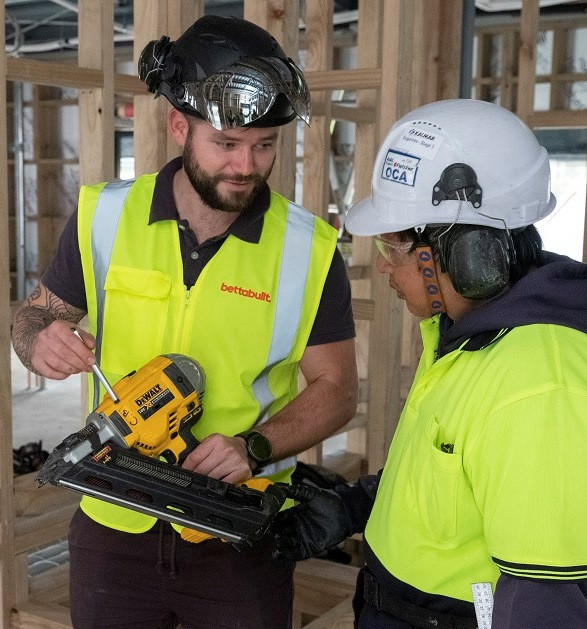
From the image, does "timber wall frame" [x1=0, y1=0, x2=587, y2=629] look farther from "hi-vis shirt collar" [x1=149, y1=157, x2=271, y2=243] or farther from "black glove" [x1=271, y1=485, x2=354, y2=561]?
"black glove" [x1=271, y1=485, x2=354, y2=561]

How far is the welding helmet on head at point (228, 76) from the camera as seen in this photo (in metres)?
2.04

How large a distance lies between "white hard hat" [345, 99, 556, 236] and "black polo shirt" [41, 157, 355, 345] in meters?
0.54

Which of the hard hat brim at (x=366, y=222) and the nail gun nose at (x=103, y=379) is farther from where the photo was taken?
the nail gun nose at (x=103, y=379)

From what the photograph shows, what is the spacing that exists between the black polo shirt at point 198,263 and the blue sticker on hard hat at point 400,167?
0.54 metres

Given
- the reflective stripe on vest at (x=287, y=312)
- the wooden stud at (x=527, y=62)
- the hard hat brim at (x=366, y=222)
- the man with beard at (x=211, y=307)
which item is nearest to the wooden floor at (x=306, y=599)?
the man with beard at (x=211, y=307)

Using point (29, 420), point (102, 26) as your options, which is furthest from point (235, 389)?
point (29, 420)

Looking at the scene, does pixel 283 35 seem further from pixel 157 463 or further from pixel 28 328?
pixel 157 463

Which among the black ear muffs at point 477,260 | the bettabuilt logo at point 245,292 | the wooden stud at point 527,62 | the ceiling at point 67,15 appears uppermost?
the ceiling at point 67,15

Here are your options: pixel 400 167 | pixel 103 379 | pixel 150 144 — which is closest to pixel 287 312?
pixel 103 379

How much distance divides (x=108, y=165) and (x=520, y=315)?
212 centimetres

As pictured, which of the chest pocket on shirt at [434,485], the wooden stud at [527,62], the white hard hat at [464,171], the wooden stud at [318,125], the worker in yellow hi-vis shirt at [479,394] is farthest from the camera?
the wooden stud at [527,62]

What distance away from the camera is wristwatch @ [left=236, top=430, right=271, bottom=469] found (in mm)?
2031

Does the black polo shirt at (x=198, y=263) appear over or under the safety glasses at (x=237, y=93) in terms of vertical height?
under

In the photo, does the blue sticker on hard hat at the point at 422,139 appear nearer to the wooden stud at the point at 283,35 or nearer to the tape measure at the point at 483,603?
the tape measure at the point at 483,603
